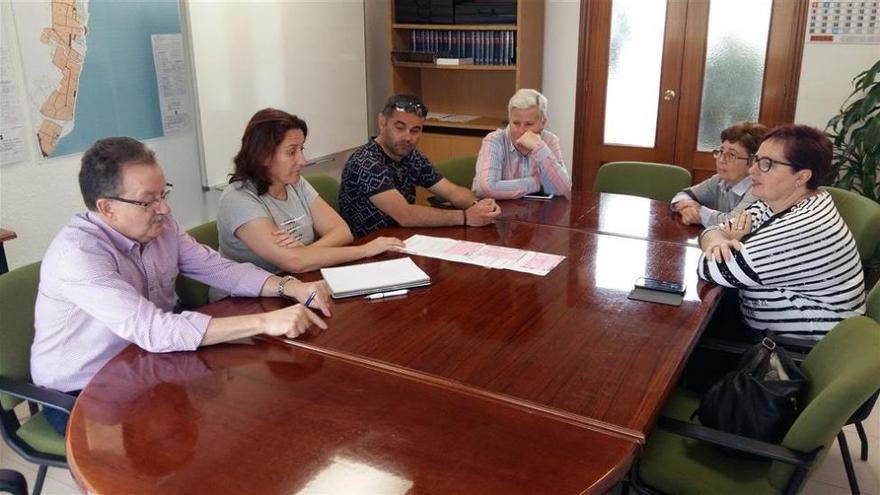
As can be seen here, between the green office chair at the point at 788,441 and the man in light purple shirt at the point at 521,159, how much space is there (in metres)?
1.71

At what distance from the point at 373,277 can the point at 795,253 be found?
4.15ft

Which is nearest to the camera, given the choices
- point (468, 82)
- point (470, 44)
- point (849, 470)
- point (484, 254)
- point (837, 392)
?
point (837, 392)

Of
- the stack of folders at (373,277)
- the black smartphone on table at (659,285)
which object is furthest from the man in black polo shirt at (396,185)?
the black smartphone on table at (659,285)

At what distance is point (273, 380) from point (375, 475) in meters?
0.43

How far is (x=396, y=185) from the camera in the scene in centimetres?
306

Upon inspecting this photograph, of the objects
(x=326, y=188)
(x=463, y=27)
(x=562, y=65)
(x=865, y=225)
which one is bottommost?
(x=865, y=225)

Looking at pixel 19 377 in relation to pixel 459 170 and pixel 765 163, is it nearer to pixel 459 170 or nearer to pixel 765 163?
pixel 765 163

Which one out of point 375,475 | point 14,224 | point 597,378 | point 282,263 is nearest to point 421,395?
point 375,475

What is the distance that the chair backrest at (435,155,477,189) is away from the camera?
12.6 ft

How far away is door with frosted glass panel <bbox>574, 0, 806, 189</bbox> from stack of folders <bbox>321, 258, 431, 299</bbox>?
315cm

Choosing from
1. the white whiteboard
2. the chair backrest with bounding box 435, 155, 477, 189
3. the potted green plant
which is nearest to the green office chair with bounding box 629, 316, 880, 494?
the chair backrest with bounding box 435, 155, 477, 189

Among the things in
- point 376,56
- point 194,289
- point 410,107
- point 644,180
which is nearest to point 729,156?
point 644,180

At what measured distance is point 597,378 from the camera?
1506 mm

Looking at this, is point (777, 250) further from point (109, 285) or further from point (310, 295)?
point (109, 285)
